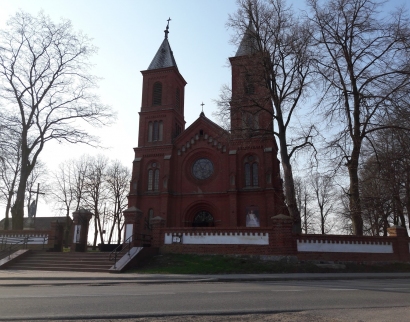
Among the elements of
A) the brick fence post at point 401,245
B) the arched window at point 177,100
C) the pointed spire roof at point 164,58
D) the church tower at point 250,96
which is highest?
the pointed spire roof at point 164,58

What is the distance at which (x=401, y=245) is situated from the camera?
19203mm

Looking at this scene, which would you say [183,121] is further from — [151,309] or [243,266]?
[151,309]

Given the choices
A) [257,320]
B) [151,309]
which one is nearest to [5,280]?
[151,309]

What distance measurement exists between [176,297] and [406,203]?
1792 cm

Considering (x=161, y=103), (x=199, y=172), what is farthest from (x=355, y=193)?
(x=161, y=103)

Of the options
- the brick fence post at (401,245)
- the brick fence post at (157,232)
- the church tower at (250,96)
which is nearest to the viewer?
the brick fence post at (401,245)

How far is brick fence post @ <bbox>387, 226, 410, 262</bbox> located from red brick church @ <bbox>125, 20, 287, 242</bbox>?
418 inches

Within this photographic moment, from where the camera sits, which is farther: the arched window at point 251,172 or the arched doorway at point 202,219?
the arched doorway at point 202,219

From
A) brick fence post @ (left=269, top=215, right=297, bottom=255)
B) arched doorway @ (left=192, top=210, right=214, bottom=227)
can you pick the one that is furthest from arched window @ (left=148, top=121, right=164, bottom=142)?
brick fence post @ (left=269, top=215, right=297, bottom=255)

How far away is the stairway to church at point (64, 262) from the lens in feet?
57.0

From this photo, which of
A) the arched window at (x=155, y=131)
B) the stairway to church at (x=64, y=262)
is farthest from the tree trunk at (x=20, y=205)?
the arched window at (x=155, y=131)

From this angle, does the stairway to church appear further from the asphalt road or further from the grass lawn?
the asphalt road

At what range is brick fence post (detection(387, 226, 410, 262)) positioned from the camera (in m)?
19.1

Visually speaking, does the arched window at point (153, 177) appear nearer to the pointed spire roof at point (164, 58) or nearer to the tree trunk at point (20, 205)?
the pointed spire roof at point (164, 58)
